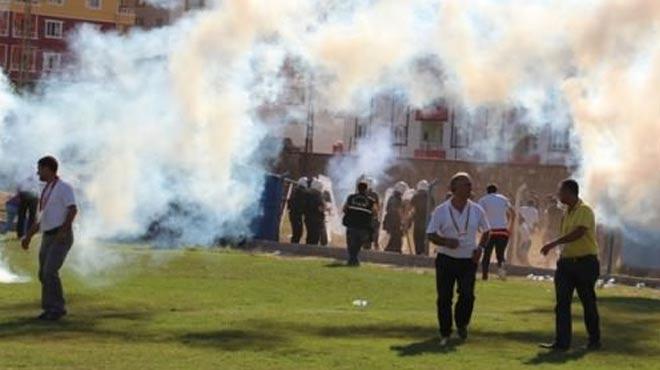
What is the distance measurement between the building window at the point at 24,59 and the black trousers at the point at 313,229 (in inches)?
318

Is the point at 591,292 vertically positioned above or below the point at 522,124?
below

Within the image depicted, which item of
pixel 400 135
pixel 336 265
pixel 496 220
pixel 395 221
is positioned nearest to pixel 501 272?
pixel 496 220

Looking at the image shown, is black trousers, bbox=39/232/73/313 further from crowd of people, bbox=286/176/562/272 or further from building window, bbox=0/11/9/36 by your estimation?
building window, bbox=0/11/9/36

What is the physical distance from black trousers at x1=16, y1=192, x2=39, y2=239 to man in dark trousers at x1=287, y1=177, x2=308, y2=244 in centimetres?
663

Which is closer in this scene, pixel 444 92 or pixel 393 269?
pixel 393 269

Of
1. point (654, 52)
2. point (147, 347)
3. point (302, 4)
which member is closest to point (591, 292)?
point (147, 347)

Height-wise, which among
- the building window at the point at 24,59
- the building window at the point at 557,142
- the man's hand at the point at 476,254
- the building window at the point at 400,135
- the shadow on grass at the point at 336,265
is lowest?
the shadow on grass at the point at 336,265

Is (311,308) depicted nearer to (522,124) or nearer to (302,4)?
(302,4)

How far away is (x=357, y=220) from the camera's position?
28641mm

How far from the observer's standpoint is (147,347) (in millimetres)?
14289

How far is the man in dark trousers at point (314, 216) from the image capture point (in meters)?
34.9

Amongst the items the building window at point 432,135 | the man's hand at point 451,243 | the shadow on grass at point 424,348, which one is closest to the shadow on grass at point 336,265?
the shadow on grass at point 424,348

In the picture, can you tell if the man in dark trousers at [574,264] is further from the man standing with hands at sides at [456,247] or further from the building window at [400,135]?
the building window at [400,135]

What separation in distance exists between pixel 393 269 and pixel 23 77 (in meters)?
9.62
